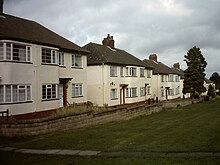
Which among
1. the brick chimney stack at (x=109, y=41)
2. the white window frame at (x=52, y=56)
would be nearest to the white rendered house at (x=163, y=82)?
the brick chimney stack at (x=109, y=41)

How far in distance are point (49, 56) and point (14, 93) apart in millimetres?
5499

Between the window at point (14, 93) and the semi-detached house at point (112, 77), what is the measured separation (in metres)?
15.2

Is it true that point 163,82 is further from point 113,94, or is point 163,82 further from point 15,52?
point 15,52

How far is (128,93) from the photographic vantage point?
4619 centimetres

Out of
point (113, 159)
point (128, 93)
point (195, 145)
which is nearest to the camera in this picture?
point (113, 159)

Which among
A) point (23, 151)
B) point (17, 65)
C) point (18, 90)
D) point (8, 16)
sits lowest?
point (23, 151)

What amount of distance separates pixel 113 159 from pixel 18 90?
595 inches

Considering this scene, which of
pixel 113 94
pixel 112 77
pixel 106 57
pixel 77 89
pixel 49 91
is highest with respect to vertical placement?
pixel 106 57

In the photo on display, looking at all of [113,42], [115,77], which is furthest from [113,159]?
[113,42]

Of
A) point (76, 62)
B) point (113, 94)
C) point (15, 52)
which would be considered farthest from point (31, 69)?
point (113, 94)

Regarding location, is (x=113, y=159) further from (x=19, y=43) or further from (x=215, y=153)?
(x=19, y=43)

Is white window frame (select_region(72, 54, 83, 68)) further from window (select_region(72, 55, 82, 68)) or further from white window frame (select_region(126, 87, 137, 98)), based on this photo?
white window frame (select_region(126, 87, 137, 98))

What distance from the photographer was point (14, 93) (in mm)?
23266

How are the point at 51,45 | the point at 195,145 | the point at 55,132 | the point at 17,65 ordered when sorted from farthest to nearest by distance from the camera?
1. the point at 51,45
2. the point at 17,65
3. the point at 55,132
4. the point at 195,145
